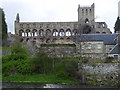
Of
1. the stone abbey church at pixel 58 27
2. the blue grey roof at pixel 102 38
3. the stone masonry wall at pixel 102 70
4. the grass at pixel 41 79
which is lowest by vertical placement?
the grass at pixel 41 79

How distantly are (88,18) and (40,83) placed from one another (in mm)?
37599

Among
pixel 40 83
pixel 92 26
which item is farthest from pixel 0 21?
pixel 92 26

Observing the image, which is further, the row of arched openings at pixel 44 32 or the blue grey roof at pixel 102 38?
the row of arched openings at pixel 44 32

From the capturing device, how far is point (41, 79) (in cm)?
2914

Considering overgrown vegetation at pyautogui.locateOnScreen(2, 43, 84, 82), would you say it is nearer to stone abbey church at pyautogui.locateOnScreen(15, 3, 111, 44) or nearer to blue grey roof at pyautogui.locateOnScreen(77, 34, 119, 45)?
blue grey roof at pyautogui.locateOnScreen(77, 34, 119, 45)

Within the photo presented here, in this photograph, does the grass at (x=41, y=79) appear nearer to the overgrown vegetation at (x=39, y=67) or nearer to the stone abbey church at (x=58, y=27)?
the overgrown vegetation at (x=39, y=67)

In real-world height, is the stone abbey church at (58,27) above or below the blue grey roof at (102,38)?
above

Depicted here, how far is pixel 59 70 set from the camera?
30469 millimetres

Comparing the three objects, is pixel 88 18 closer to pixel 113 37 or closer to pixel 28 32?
pixel 28 32

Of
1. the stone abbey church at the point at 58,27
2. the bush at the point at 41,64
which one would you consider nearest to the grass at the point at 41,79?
the bush at the point at 41,64

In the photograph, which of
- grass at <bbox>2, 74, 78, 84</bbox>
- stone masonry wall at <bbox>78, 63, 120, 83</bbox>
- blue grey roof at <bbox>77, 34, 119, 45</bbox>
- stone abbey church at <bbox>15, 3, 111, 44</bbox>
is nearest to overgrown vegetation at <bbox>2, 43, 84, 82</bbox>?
grass at <bbox>2, 74, 78, 84</bbox>

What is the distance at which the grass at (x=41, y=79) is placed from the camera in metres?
28.3

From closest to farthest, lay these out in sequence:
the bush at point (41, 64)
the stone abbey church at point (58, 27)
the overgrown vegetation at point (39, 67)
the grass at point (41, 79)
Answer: the grass at point (41, 79), the overgrown vegetation at point (39, 67), the bush at point (41, 64), the stone abbey church at point (58, 27)

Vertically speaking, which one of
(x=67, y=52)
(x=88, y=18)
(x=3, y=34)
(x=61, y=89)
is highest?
(x=88, y=18)
